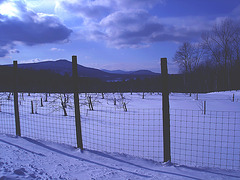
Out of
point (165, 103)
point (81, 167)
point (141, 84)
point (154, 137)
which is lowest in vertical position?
point (154, 137)

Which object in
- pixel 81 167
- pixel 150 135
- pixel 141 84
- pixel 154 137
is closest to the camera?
pixel 81 167

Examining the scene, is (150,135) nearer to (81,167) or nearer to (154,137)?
(154,137)

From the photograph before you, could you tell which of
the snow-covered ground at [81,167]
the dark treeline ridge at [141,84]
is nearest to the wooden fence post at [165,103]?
the snow-covered ground at [81,167]

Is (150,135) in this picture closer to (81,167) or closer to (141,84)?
(81,167)

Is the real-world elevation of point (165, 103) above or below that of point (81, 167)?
above

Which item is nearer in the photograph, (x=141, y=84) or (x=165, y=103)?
(x=165, y=103)

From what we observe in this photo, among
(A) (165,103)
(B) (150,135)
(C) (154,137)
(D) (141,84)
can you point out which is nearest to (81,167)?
(A) (165,103)

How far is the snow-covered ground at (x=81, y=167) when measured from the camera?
2154 millimetres

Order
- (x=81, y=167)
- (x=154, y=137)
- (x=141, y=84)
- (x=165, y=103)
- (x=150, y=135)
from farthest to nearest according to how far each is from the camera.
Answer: (x=141, y=84) → (x=150, y=135) → (x=154, y=137) → (x=165, y=103) → (x=81, y=167)

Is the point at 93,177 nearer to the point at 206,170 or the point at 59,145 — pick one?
the point at 59,145

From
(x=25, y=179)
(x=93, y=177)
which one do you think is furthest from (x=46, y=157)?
(x=93, y=177)

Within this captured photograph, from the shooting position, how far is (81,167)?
7.93 feet

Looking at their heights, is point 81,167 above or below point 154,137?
above

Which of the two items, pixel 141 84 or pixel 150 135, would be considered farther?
pixel 141 84
